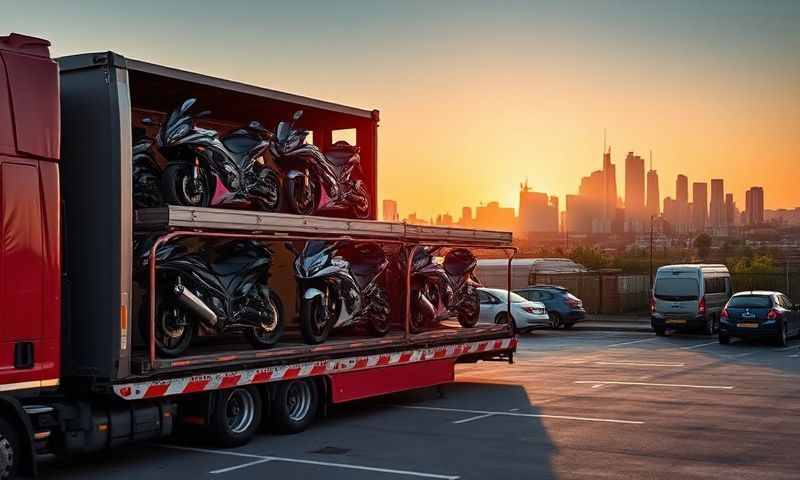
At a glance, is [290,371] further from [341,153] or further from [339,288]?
[341,153]

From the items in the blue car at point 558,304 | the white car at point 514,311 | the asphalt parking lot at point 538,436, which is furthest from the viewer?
the blue car at point 558,304

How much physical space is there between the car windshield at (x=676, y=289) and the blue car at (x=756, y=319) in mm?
2553

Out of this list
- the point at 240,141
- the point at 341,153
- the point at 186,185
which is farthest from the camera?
the point at 341,153

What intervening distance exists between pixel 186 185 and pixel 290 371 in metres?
2.44

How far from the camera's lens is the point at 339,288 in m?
13.8

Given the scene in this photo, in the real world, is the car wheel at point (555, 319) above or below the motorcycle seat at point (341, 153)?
below

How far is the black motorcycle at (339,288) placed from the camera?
1332cm

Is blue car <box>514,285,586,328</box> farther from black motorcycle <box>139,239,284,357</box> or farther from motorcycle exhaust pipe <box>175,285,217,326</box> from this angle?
motorcycle exhaust pipe <box>175,285,217,326</box>

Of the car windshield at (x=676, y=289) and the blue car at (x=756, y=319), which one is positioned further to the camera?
the car windshield at (x=676, y=289)

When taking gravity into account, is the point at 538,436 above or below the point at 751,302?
below

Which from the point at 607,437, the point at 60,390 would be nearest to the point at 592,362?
the point at 607,437

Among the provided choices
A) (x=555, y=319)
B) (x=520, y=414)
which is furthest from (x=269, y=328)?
(x=555, y=319)

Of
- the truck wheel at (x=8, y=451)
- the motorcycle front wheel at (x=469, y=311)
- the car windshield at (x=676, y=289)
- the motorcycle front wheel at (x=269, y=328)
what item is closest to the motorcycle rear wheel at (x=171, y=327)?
the motorcycle front wheel at (x=269, y=328)

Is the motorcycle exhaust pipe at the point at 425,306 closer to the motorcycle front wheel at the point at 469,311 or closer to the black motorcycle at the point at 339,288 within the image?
the black motorcycle at the point at 339,288
